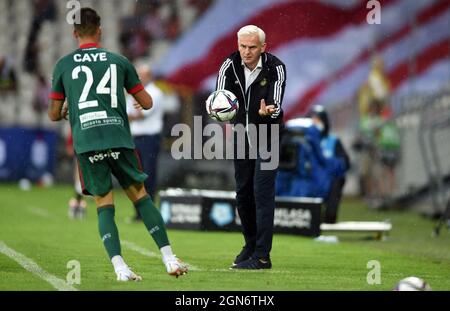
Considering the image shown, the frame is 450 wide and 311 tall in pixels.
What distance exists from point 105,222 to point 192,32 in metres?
21.7

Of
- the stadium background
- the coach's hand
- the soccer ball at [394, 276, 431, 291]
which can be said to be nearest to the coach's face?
the coach's hand

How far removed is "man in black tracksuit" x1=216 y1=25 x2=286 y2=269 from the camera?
10.8 m

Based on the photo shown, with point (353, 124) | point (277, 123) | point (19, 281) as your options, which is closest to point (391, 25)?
point (353, 124)

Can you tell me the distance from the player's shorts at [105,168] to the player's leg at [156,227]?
12 cm

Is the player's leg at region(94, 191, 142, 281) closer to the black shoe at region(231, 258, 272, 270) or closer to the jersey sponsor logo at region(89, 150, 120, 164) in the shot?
the jersey sponsor logo at region(89, 150, 120, 164)

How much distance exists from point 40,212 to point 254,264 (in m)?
9.54

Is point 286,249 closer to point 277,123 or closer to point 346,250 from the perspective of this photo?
point 346,250

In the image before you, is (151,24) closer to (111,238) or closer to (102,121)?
(102,121)

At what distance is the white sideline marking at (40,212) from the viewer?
19075 mm

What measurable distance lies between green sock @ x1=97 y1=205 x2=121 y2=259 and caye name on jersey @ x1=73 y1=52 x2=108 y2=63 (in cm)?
117

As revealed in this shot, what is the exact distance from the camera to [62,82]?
32.0 feet

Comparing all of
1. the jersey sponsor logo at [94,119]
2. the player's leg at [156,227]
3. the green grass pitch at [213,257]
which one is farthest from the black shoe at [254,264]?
the jersey sponsor logo at [94,119]

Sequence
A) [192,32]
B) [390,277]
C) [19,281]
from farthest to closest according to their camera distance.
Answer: [192,32] → [390,277] → [19,281]

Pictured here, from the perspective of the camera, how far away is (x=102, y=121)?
962 centimetres
